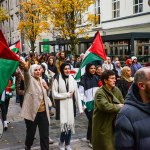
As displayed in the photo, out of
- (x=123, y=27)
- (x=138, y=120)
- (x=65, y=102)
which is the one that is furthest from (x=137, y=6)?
(x=138, y=120)

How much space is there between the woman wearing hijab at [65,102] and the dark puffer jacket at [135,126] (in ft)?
11.3

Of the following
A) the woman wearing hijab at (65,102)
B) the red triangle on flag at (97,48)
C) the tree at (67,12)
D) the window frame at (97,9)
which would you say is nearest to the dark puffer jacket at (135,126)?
the woman wearing hijab at (65,102)

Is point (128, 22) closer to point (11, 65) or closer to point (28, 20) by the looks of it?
point (28, 20)

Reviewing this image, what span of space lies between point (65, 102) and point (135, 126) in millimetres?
3568

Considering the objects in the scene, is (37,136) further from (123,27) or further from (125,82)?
(123,27)

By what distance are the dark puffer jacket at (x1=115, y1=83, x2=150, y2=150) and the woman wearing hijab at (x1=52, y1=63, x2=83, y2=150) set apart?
345 centimetres

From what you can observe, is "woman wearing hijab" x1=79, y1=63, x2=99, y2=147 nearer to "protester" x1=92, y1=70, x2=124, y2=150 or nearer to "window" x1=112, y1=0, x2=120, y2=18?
"protester" x1=92, y1=70, x2=124, y2=150

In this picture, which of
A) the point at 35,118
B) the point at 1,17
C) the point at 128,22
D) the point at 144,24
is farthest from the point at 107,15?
the point at 35,118

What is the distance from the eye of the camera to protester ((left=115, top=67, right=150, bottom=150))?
2.66 meters

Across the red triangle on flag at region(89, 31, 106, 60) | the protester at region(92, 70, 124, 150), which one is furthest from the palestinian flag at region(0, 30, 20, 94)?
the red triangle on flag at region(89, 31, 106, 60)

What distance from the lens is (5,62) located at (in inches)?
208

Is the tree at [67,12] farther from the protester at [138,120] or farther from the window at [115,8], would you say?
the protester at [138,120]

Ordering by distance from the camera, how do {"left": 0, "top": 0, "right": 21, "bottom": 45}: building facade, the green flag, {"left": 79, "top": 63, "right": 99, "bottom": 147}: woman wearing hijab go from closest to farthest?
the green flag
{"left": 79, "top": 63, "right": 99, "bottom": 147}: woman wearing hijab
{"left": 0, "top": 0, "right": 21, "bottom": 45}: building facade

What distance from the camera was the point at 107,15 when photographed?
2703 centimetres
